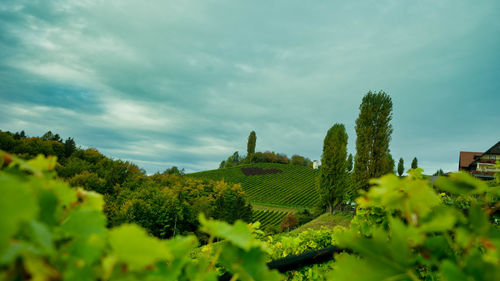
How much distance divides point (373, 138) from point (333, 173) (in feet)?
16.5

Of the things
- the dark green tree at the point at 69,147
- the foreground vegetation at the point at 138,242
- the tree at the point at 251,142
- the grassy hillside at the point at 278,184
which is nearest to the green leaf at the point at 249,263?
the foreground vegetation at the point at 138,242

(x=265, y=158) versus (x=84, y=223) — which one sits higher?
(x=265, y=158)

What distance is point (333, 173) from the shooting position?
811 inches

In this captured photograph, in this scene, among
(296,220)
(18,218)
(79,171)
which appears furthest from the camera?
(296,220)

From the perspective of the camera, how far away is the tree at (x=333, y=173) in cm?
2056

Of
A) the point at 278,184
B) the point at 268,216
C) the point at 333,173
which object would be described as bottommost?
the point at 268,216

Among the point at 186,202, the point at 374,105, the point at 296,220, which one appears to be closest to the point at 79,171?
the point at 186,202

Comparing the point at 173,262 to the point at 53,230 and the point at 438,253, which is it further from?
the point at 438,253

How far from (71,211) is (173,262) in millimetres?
192

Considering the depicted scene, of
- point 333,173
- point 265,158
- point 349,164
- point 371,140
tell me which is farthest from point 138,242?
point 265,158

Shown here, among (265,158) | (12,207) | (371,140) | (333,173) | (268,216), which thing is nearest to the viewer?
(12,207)

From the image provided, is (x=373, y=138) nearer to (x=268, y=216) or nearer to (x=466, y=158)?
(x=268, y=216)

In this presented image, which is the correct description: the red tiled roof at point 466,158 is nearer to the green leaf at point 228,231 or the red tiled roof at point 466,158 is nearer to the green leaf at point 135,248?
the green leaf at point 228,231

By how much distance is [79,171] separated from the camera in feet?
79.8
